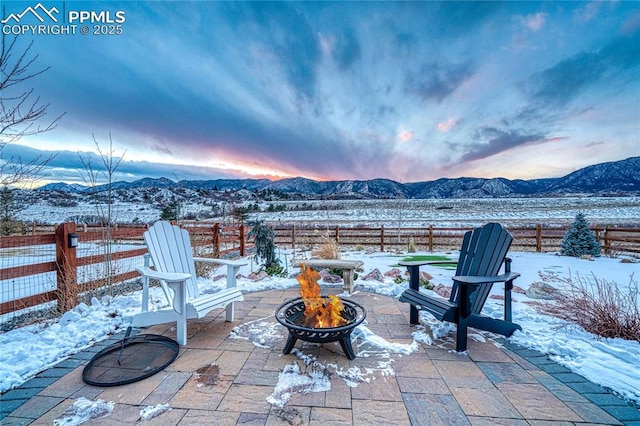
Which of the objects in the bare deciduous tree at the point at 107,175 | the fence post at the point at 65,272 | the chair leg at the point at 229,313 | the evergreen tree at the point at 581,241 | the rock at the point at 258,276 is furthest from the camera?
the evergreen tree at the point at 581,241

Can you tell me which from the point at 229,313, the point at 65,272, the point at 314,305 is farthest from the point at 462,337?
the point at 65,272

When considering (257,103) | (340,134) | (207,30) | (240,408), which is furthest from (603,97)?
(240,408)

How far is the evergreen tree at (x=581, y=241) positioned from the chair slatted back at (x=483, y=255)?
666 cm

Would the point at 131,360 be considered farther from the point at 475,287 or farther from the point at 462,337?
the point at 475,287

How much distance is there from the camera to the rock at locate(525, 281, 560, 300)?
3.64 metres

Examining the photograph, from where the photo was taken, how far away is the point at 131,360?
2113 millimetres

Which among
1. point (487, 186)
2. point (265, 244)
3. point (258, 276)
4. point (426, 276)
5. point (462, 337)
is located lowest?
point (426, 276)

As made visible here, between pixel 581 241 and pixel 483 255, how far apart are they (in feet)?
22.7

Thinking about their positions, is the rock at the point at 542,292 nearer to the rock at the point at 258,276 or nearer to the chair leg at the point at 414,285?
the chair leg at the point at 414,285

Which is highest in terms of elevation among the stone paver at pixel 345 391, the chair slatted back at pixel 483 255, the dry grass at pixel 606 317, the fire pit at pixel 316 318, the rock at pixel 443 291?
the chair slatted back at pixel 483 255

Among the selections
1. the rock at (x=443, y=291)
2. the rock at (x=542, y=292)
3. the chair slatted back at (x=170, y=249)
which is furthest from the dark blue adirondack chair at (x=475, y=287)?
the chair slatted back at (x=170, y=249)

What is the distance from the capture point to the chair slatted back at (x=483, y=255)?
8.14ft

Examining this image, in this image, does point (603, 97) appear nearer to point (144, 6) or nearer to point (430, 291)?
point (430, 291)

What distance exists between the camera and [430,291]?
12.9 ft
